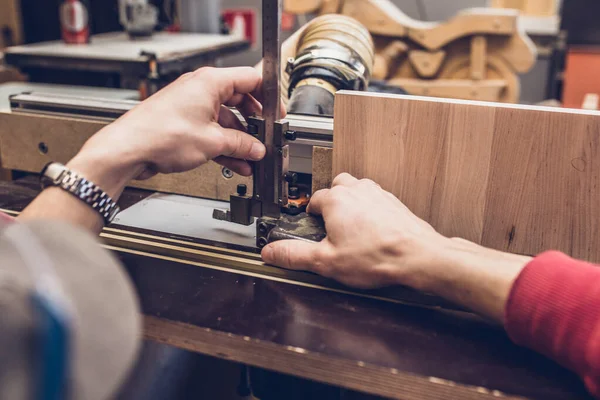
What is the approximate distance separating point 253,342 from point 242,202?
0.30 meters

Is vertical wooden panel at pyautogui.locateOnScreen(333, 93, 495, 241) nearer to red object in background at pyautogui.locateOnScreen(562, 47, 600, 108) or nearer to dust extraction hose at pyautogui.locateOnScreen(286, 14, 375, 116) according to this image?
dust extraction hose at pyautogui.locateOnScreen(286, 14, 375, 116)

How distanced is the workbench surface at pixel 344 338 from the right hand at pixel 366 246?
0.04 meters

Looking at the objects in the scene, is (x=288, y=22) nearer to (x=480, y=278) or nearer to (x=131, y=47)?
(x=131, y=47)

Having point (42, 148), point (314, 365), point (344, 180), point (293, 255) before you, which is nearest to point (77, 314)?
point (314, 365)

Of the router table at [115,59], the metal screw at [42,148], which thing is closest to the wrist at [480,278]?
the metal screw at [42,148]

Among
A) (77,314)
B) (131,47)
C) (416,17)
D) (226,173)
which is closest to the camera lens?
(77,314)

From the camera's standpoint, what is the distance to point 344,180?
916 millimetres

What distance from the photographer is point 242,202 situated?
0.96m

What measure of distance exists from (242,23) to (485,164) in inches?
95.5

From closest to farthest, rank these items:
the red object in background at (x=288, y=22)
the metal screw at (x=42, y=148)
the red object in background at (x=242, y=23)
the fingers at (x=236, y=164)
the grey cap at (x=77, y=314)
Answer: the grey cap at (x=77, y=314) < the fingers at (x=236, y=164) < the metal screw at (x=42, y=148) < the red object in background at (x=242, y=23) < the red object in background at (x=288, y=22)

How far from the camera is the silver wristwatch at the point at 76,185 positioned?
729mm

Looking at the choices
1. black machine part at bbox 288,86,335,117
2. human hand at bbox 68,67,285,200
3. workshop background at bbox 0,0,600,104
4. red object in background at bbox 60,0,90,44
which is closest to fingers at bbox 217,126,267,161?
human hand at bbox 68,67,285,200

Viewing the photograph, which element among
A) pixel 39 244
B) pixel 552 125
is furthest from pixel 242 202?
pixel 39 244

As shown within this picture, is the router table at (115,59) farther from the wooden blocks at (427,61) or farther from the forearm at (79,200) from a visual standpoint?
the forearm at (79,200)
